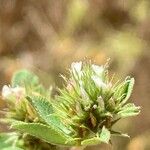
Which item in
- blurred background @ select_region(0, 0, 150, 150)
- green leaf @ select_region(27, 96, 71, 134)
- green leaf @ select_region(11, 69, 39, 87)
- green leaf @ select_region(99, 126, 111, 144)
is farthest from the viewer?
blurred background @ select_region(0, 0, 150, 150)

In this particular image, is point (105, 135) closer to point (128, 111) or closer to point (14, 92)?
point (128, 111)

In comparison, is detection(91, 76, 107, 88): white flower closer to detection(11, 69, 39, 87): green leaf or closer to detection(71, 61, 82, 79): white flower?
detection(71, 61, 82, 79): white flower

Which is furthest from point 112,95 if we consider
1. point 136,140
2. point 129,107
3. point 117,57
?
point 117,57

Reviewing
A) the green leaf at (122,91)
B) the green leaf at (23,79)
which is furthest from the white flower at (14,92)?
the green leaf at (122,91)

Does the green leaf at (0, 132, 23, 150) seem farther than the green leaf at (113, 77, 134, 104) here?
Yes

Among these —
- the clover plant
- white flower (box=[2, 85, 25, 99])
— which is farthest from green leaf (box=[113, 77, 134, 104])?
white flower (box=[2, 85, 25, 99])

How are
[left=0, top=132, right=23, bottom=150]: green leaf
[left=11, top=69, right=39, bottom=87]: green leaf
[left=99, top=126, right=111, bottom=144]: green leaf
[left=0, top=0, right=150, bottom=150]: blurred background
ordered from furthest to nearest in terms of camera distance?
[left=0, top=0, right=150, bottom=150]: blurred background
[left=11, top=69, right=39, bottom=87]: green leaf
[left=0, top=132, right=23, bottom=150]: green leaf
[left=99, top=126, right=111, bottom=144]: green leaf
